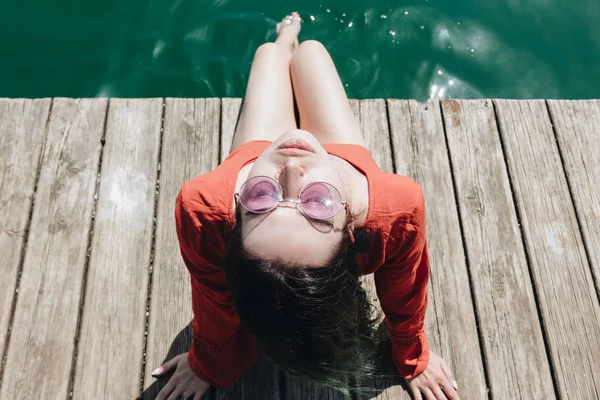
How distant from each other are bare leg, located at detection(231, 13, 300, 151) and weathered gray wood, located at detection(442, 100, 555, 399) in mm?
928

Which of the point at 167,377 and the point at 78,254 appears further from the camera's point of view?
the point at 78,254

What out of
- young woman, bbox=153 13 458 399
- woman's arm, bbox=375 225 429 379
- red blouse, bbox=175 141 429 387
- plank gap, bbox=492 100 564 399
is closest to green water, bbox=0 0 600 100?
plank gap, bbox=492 100 564 399

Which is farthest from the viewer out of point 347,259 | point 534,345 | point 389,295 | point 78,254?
point 78,254

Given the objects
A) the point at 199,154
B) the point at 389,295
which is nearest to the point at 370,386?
the point at 389,295

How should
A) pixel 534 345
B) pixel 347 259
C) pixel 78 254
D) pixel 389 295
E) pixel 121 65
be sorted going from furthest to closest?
pixel 121 65, pixel 78 254, pixel 534 345, pixel 389 295, pixel 347 259

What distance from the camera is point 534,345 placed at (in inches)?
90.1

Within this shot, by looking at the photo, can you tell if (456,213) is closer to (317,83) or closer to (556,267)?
(556,267)

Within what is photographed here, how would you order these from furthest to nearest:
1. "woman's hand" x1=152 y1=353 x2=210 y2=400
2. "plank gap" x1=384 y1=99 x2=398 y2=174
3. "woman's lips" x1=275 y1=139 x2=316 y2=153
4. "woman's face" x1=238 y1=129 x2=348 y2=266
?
"plank gap" x1=384 y1=99 x2=398 y2=174, "woman's hand" x1=152 y1=353 x2=210 y2=400, "woman's lips" x1=275 y1=139 x2=316 y2=153, "woman's face" x1=238 y1=129 x2=348 y2=266

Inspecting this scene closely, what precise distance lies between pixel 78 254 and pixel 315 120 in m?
1.31

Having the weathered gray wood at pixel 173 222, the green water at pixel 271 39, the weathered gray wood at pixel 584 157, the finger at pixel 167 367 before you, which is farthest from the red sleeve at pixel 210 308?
the green water at pixel 271 39

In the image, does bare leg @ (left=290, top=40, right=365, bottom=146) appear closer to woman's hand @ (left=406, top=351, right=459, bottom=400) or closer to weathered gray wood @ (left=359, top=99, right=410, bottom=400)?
weathered gray wood @ (left=359, top=99, right=410, bottom=400)

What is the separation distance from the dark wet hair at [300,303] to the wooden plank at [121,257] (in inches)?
37.5

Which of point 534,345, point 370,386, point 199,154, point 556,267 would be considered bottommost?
point 370,386

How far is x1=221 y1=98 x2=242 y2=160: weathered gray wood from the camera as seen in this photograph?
2704mm
